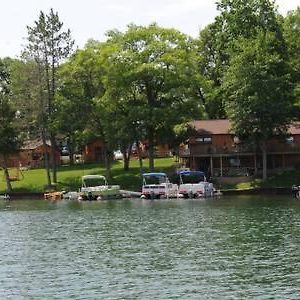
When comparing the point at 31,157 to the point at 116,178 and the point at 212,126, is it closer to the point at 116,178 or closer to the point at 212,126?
the point at 116,178

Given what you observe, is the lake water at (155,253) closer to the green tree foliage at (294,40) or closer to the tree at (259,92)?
the tree at (259,92)

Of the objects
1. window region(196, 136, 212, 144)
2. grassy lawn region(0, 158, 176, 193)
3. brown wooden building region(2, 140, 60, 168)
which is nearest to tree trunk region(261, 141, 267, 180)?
window region(196, 136, 212, 144)

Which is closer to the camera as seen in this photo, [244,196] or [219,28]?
[244,196]

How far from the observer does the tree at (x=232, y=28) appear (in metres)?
93.2

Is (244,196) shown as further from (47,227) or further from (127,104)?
(47,227)

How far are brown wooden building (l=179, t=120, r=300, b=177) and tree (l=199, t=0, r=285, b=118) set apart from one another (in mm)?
4854

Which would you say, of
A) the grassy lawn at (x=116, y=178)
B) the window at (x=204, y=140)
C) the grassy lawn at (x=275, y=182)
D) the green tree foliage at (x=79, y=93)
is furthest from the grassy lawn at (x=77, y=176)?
the grassy lawn at (x=275, y=182)

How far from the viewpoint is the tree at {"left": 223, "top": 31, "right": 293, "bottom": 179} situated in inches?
3285

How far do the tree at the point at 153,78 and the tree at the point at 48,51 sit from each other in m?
7.98

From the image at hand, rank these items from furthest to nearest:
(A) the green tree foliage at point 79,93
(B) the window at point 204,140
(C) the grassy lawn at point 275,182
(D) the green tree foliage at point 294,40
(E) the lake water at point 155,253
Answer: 1. (B) the window at point 204,140
2. (A) the green tree foliage at point 79,93
3. (D) the green tree foliage at point 294,40
4. (C) the grassy lawn at point 275,182
5. (E) the lake water at point 155,253

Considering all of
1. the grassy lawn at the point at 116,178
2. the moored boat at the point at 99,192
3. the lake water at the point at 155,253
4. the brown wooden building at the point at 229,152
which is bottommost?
the lake water at the point at 155,253

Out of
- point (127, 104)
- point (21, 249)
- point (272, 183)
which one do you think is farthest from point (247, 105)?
point (21, 249)

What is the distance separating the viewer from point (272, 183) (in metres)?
83.9

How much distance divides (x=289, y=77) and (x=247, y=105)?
6.19 meters
